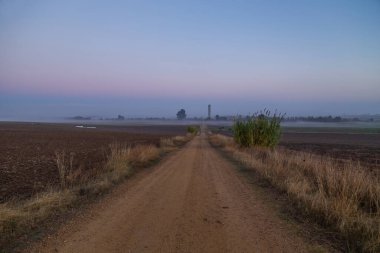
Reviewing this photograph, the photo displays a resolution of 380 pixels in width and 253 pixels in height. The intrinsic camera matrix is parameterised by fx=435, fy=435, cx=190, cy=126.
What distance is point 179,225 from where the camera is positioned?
8.93 meters

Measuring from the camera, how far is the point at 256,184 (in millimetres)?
15336

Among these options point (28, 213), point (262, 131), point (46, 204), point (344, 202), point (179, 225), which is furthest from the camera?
point (262, 131)

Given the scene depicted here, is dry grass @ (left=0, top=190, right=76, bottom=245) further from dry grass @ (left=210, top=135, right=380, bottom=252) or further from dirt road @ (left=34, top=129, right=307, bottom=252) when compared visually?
dry grass @ (left=210, top=135, right=380, bottom=252)

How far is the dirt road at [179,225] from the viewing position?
745cm

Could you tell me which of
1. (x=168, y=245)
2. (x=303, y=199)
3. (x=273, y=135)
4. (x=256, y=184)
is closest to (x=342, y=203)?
(x=303, y=199)

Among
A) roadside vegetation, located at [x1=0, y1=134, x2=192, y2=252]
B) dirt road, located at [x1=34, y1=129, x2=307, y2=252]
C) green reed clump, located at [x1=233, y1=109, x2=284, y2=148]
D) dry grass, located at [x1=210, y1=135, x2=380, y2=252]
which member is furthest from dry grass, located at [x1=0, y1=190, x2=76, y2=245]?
green reed clump, located at [x1=233, y1=109, x2=284, y2=148]

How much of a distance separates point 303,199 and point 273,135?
24292 millimetres

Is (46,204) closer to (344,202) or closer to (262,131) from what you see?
(344,202)

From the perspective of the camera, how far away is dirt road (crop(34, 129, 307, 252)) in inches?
293

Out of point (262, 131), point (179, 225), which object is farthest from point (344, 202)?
point (262, 131)

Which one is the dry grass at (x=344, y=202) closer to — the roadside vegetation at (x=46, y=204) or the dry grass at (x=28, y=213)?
the roadside vegetation at (x=46, y=204)

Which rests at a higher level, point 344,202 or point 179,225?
point 344,202

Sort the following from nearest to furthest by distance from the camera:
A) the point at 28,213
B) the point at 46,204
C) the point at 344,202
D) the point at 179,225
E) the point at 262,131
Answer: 1. the point at 179,225
2. the point at 344,202
3. the point at 28,213
4. the point at 46,204
5. the point at 262,131

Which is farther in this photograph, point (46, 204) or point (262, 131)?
point (262, 131)
